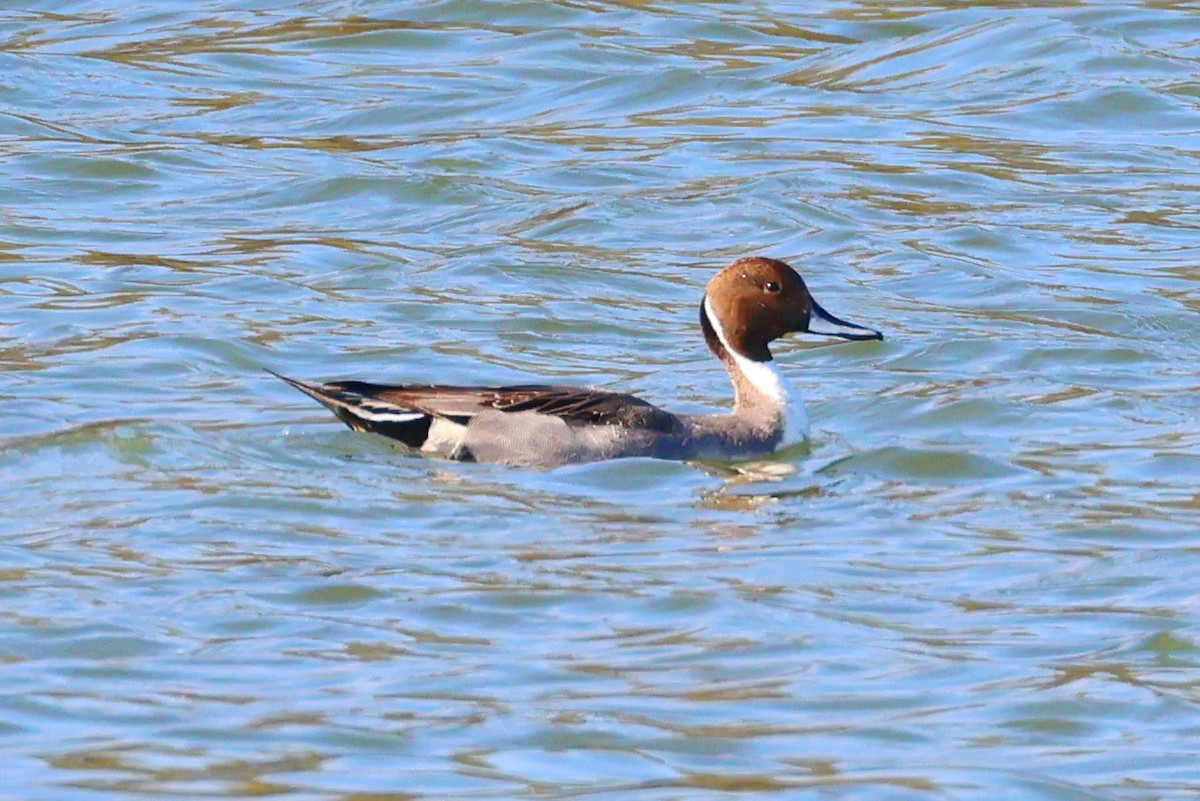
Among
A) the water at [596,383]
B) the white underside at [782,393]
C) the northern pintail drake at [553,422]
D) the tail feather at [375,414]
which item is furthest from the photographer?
the white underside at [782,393]

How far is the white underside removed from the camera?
32.7ft

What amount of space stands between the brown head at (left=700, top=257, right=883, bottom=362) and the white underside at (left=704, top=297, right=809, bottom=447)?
64 mm

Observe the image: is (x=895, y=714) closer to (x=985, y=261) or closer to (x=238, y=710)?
(x=238, y=710)

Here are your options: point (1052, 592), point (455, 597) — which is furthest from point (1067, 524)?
point (455, 597)

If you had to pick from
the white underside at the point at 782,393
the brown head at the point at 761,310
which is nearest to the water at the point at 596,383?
the white underside at the point at 782,393

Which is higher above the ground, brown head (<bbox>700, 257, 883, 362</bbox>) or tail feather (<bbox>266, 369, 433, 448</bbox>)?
brown head (<bbox>700, 257, 883, 362</bbox>)

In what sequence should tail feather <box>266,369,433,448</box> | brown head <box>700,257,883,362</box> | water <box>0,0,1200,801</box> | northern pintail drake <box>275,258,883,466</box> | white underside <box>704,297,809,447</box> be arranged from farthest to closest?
brown head <box>700,257,883,362</box>
white underside <box>704,297,809,447</box>
tail feather <box>266,369,433,448</box>
northern pintail drake <box>275,258,883,466</box>
water <box>0,0,1200,801</box>

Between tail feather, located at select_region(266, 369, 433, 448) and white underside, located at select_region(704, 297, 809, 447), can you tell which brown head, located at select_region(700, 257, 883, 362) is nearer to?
white underside, located at select_region(704, 297, 809, 447)

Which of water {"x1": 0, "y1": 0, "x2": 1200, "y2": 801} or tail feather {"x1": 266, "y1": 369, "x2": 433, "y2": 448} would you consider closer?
water {"x1": 0, "y1": 0, "x2": 1200, "y2": 801}

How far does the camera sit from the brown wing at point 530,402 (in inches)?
372

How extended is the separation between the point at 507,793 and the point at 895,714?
1.10 m

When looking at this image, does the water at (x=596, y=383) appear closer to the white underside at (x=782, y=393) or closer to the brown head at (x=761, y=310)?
the white underside at (x=782, y=393)

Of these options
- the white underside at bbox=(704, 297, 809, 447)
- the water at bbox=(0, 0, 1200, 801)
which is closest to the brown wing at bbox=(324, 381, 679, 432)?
the water at bbox=(0, 0, 1200, 801)

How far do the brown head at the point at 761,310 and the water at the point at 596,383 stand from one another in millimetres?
407
